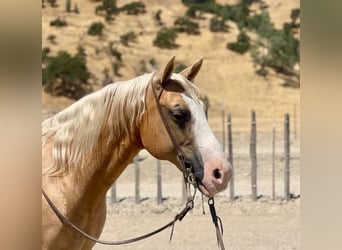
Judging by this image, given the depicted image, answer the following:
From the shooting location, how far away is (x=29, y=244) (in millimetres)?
819

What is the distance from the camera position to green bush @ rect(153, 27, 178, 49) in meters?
3.60

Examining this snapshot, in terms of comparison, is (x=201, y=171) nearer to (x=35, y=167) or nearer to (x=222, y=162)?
(x=222, y=162)

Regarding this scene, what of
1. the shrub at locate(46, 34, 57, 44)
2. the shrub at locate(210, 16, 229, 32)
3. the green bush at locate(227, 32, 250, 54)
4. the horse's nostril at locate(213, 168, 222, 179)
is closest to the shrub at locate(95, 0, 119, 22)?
the shrub at locate(46, 34, 57, 44)

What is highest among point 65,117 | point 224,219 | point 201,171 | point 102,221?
point 65,117

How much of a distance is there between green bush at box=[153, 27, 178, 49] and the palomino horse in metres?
2.22

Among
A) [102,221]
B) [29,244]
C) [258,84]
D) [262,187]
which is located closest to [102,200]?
[102,221]

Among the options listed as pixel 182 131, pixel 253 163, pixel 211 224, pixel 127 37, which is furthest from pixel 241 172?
pixel 182 131

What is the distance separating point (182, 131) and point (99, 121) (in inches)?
8.1

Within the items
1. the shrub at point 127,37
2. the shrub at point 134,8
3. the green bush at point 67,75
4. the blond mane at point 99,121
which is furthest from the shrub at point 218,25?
the blond mane at point 99,121

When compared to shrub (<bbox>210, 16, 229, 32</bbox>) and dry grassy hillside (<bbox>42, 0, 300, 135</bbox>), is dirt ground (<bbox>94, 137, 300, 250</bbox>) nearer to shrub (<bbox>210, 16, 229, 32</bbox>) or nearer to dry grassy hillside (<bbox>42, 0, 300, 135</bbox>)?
dry grassy hillside (<bbox>42, 0, 300, 135</bbox>)

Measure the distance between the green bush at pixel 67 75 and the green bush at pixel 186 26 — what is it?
0.72 meters

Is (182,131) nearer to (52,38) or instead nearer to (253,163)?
(253,163)

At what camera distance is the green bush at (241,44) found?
434cm

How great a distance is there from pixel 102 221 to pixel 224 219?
1.37m
